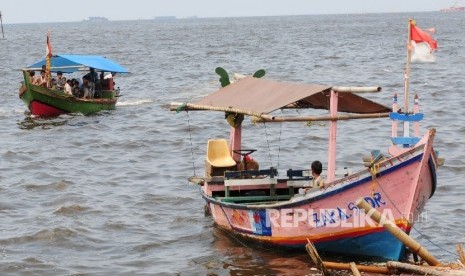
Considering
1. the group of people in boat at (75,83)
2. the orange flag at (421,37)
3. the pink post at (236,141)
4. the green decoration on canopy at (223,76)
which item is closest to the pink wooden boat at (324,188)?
the pink post at (236,141)

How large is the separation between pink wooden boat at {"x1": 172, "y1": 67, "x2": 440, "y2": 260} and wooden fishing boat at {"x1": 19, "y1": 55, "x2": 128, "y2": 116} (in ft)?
52.7

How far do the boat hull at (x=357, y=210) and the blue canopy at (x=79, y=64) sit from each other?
58.5 feet

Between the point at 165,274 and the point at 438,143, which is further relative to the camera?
the point at 438,143

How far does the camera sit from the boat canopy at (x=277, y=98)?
13474 millimetres

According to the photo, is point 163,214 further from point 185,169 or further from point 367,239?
point 367,239

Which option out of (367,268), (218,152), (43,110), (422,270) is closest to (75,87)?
(43,110)

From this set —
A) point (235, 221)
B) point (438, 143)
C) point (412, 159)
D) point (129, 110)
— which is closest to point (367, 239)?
point (412, 159)

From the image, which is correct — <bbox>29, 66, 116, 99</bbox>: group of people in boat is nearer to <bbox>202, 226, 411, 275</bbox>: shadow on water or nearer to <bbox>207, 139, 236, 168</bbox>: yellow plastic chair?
<bbox>207, 139, 236, 168</bbox>: yellow plastic chair

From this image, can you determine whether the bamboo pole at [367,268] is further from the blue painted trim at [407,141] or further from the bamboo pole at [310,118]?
the blue painted trim at [407,141]

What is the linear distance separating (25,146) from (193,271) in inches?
577

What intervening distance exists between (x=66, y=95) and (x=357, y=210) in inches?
809

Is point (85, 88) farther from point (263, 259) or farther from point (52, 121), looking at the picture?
point (263, 259)

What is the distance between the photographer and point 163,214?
18.4 m

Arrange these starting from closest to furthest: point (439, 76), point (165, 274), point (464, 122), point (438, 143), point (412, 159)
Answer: point (412, 159)
point (165, 274)
point (438, 143)
point (464, 122)
point (439, 76)
